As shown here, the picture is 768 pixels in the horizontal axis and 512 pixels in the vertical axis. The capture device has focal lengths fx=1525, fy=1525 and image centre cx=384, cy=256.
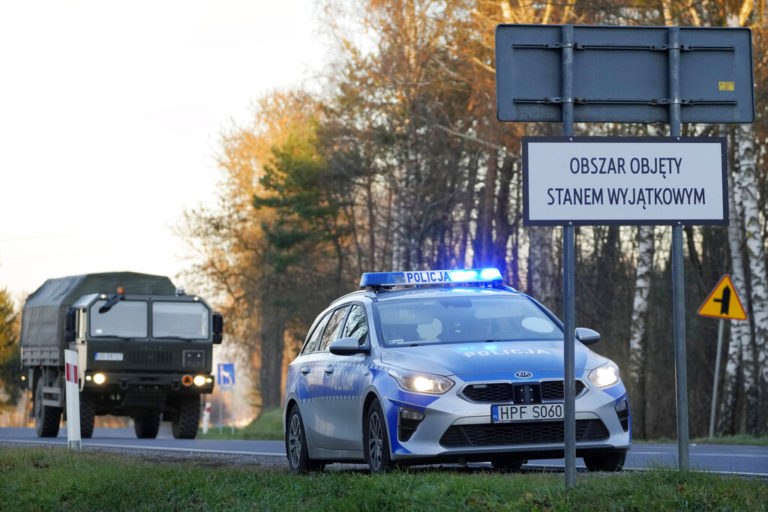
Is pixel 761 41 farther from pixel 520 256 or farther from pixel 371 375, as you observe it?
pixel 520 256

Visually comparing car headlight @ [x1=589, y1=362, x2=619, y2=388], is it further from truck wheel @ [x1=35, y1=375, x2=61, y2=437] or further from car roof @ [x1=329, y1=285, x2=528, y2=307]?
truck wheel @ [x1=35, y1=375, x2=61, y2=437]

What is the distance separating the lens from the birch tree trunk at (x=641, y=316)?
3084cm

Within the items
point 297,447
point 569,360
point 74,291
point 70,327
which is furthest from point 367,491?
point 74,291

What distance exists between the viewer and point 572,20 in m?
31.5

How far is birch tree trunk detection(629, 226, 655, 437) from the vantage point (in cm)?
3084

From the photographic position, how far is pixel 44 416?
28.9 m

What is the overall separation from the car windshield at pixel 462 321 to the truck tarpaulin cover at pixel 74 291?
53.2 ft

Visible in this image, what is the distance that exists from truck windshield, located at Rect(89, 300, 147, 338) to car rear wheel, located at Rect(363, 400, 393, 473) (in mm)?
16154

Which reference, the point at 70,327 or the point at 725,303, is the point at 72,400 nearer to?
the point at 70,327

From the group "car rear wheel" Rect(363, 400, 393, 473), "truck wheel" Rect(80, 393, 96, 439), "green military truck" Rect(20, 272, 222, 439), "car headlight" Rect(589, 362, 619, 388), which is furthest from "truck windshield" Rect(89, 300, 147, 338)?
"car headlight" Rect(589, 362, 619, 388)

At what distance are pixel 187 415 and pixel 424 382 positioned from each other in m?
18.3

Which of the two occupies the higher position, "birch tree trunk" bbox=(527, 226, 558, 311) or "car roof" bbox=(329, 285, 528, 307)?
"birch tree trunk" bbox=(527, 226, 558, 311)

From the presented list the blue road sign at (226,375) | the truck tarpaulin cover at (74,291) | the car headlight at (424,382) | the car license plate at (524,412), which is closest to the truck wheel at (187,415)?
the truck tarpaulin cover at (74,291)

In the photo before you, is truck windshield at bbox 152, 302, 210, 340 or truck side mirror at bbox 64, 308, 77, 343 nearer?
truck side mirror at bbox 64, 308, 77, 343
